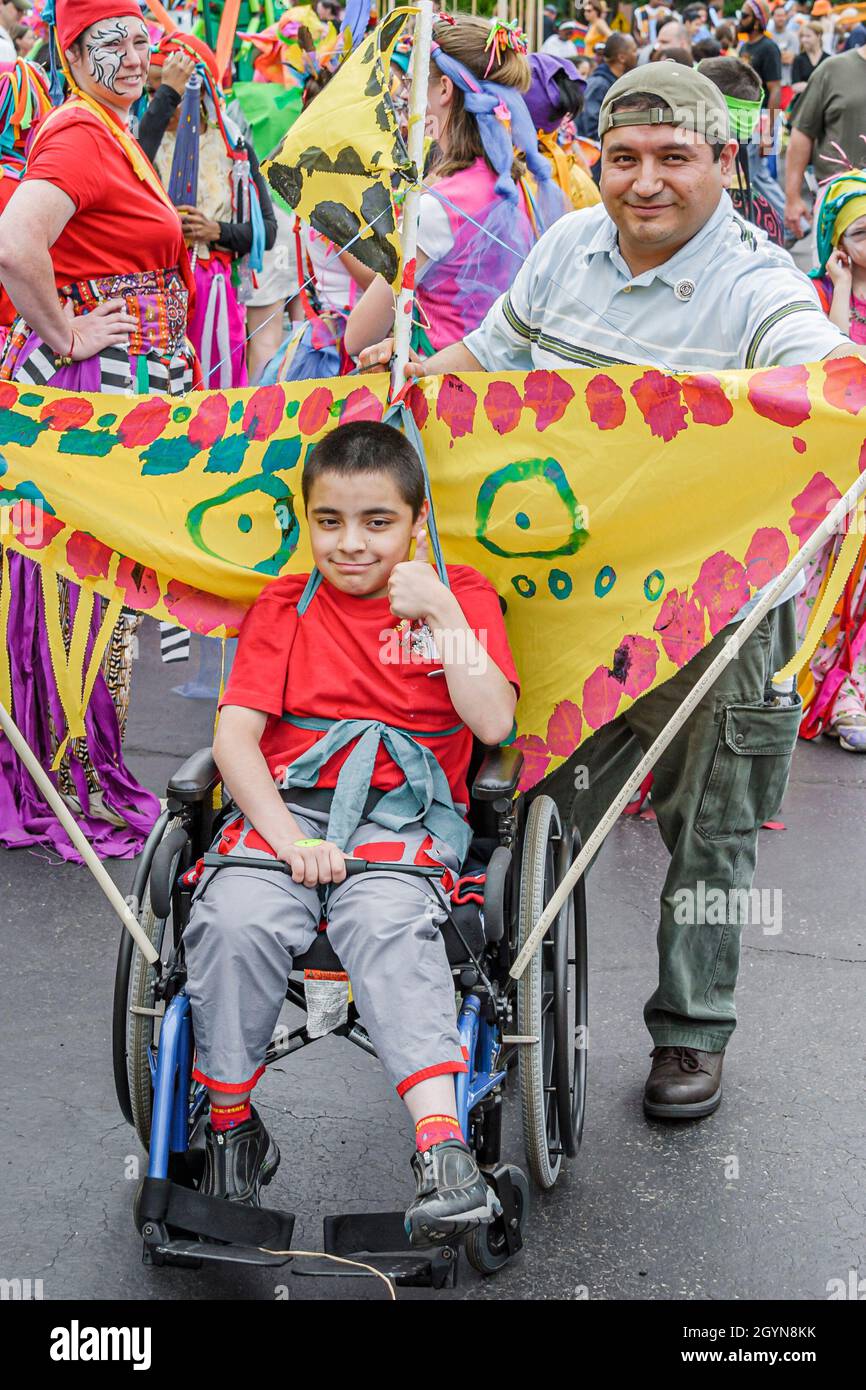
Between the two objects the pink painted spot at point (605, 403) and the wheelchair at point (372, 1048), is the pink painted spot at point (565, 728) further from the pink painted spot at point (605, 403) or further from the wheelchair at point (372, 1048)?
the pink painted spot at point (605, 403)

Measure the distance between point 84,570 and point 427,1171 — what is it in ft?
4.83

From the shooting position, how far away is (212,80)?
554cm

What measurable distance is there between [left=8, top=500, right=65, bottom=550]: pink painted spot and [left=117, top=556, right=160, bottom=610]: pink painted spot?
151 millimetres

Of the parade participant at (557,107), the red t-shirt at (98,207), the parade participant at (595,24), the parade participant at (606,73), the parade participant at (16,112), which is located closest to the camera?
the red t-shirt at (98,207)

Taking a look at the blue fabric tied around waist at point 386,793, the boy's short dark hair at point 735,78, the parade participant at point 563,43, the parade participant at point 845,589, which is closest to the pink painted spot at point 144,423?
the blue fabric tied around waist at point 386,793

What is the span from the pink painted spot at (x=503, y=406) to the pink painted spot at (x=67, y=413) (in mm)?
819

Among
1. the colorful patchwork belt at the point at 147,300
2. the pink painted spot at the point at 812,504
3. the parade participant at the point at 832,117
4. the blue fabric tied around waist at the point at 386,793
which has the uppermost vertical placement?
the parade participant at the point at 832,117

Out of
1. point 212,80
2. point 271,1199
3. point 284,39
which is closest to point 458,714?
point 271,1199

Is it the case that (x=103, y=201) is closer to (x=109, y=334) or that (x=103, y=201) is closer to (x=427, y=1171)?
(x=109, y=334)

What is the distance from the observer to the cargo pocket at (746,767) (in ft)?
10.4

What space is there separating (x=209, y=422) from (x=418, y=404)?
1.42 ft

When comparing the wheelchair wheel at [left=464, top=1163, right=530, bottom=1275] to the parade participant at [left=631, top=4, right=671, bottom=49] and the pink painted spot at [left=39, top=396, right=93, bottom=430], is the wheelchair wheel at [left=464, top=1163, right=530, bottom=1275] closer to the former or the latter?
the pink painted spot at [left=39, top=396, right=93, bottom=430]

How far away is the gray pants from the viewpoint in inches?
98.2

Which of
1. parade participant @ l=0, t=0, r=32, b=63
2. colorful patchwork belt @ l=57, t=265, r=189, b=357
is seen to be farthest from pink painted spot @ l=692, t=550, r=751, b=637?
parade participant @ l=0, t=0, r=32, b=63
